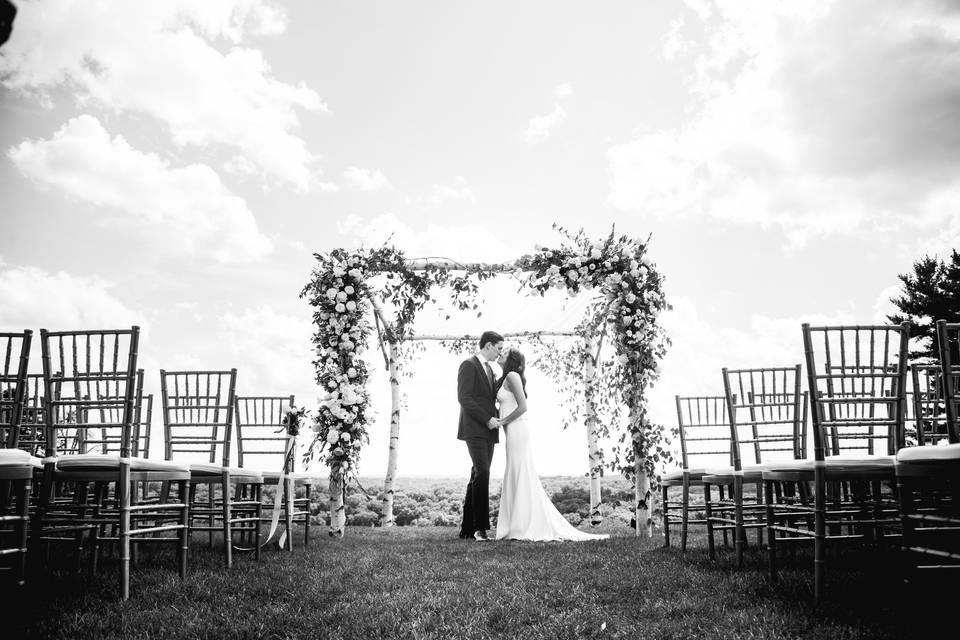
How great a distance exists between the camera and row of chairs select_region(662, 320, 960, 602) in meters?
3.36

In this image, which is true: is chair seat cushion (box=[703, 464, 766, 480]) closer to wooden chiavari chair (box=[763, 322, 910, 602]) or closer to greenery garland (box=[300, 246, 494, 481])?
wooden chiavari chair (box=[763, 322, 910, 602])

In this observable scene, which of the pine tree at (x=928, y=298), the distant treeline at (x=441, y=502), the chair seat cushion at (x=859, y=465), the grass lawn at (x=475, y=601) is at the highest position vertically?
the pine tree at (x=928, y=298)

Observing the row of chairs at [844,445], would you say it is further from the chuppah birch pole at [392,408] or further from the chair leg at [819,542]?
the chuppah birch pole at [392,408]

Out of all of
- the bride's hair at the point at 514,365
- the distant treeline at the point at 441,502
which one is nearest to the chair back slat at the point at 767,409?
the bride's hair at the point at 514,365

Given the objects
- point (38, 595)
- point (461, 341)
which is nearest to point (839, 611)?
point (38, 595)

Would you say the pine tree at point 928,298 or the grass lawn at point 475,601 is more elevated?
the pine tree at point 928,298

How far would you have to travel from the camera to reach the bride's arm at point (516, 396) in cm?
791

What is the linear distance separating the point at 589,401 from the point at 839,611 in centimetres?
716

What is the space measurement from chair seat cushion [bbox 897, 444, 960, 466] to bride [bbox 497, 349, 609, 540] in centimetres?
470

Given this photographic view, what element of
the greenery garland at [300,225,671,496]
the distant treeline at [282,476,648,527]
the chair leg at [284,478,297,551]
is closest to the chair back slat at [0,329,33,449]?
the chair leg at [284,478,297,551]

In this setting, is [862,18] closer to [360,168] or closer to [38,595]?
[360,168]

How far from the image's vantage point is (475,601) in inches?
150

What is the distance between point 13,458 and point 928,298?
2612 cm

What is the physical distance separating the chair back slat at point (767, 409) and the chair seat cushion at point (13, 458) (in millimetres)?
4597
